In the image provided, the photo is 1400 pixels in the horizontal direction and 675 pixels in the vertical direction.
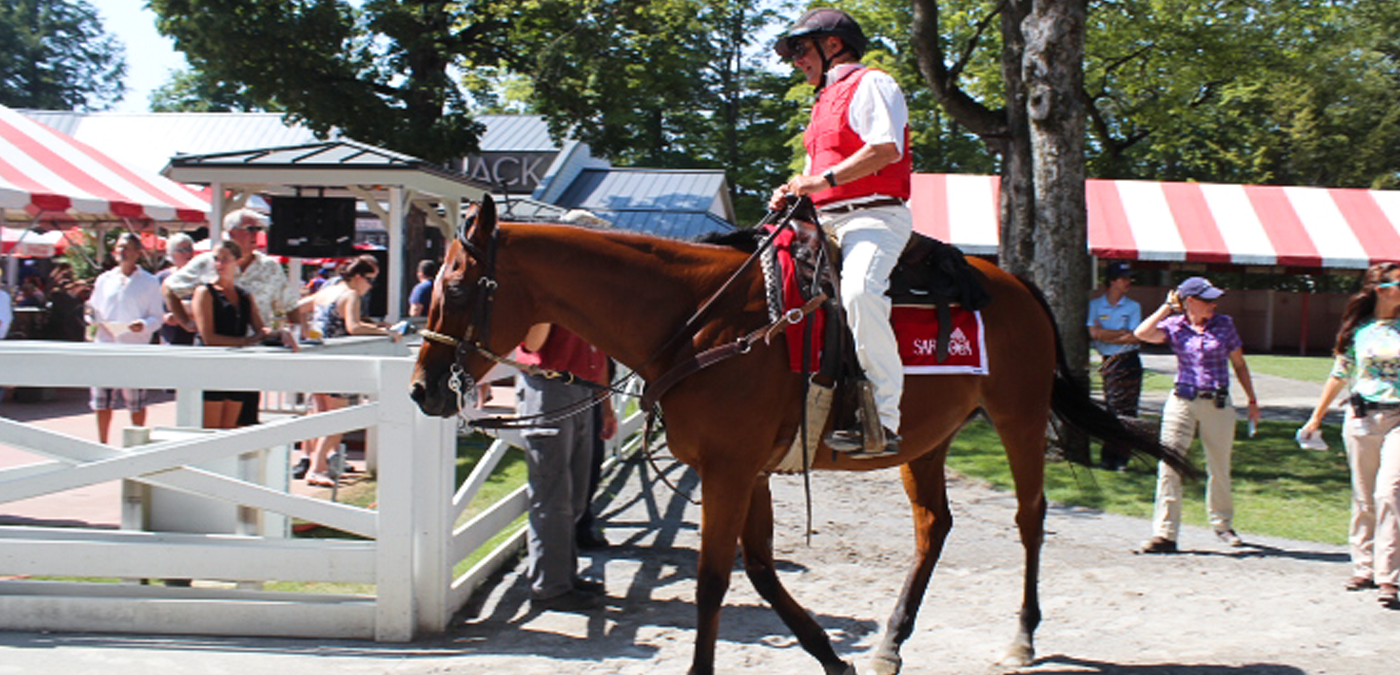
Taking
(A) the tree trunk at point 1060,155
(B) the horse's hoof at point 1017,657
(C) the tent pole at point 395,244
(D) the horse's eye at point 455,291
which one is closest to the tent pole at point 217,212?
(C) the tent pole at point 395,244

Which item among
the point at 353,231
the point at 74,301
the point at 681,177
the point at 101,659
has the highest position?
the point at 681,177

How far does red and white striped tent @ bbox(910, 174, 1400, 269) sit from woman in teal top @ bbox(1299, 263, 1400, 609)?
529 inches

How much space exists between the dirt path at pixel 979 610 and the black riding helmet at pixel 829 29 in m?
2.76

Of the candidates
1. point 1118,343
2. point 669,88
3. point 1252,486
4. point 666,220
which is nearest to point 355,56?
point 669,88

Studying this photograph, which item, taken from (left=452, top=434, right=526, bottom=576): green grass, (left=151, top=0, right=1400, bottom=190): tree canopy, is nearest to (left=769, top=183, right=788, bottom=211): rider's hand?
(left=452, top=434, right=526, bottom=576): green grass

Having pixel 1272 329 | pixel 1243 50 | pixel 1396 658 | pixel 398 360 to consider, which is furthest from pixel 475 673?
pixel 1272 329

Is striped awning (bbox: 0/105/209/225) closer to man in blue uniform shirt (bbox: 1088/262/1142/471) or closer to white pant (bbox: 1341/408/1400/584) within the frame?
man in blue uniform shirt (bbox: 1088/262/1142/471)

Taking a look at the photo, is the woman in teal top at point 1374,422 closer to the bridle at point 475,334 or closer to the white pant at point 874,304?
the white pant at point 874,304

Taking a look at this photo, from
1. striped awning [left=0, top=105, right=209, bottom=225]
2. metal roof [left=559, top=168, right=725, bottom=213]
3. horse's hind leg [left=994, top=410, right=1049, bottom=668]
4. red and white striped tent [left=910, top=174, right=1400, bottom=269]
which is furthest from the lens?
metal roof [left=559, top=168, right=725, bottom=213]

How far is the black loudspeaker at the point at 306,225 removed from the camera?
1374cm

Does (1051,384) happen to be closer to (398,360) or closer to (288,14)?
(398,360)

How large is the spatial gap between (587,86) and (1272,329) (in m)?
22.4

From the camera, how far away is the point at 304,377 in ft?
16.7

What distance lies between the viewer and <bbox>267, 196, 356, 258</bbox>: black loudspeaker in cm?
1374
